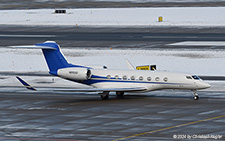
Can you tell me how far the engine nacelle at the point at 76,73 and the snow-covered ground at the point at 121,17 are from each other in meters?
54.8

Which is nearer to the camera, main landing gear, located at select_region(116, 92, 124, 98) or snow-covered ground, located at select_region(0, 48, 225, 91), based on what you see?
main landing gear, located at select_region(116, 92, 124, 98)

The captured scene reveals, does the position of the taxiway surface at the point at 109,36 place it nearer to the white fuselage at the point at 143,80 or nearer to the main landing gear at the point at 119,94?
the main landing gear at the point at 119,94

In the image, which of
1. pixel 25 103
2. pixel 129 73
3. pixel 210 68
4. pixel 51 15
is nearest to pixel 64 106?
pixel 25 103

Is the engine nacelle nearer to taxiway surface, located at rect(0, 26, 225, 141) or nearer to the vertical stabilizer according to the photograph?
the vertical stabilizer

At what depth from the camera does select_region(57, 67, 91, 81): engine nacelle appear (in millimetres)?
43284

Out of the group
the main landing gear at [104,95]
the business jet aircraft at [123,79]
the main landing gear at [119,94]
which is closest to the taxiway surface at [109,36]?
the main landing gear at [119,94]

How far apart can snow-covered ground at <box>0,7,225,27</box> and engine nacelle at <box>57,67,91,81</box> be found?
54823mm

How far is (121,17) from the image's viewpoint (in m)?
110

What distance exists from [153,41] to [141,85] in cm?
3428

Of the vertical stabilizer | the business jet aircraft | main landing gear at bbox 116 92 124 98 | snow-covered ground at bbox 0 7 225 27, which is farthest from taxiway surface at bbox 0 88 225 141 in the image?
snow-covered ground at bbox 0 7 225 27

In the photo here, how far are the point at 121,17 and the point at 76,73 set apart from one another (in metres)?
68.0

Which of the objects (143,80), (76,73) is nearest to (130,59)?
(143,80)

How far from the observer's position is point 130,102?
42.1 metres

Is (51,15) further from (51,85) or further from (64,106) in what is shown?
(64,106)
